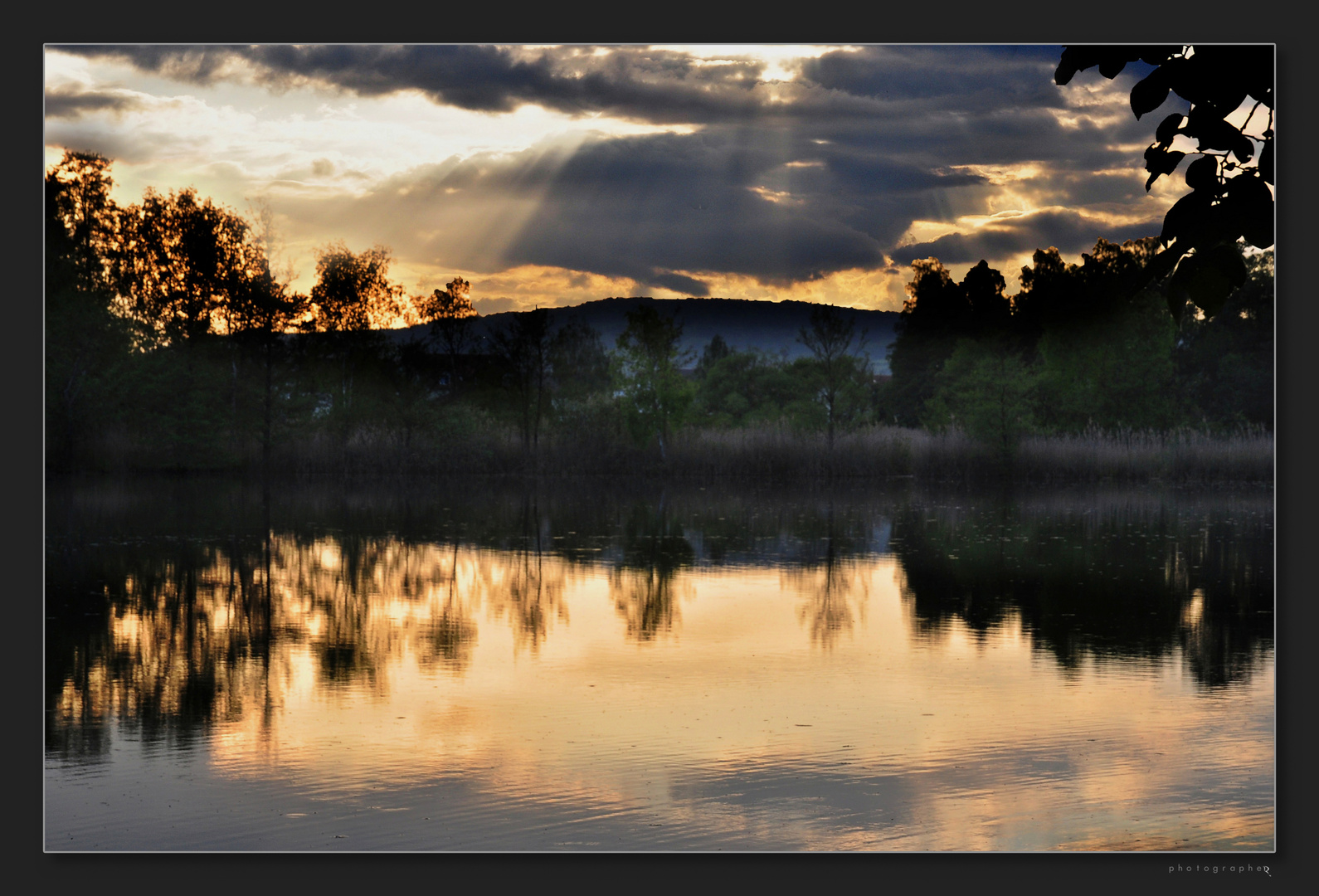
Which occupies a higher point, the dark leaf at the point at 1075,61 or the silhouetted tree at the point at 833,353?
the silhouetted tree at the point at 833,353

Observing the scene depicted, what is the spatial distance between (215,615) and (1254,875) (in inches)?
272

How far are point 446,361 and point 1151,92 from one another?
79.0 feet

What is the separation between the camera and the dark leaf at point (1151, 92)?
349 centimetres

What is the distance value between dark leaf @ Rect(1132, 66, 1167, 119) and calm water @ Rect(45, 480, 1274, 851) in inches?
105

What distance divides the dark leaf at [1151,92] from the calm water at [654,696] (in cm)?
266

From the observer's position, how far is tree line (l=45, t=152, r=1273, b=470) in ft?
56.1

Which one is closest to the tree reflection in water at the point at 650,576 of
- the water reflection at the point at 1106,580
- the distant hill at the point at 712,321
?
the water reflection at the point at 1106,580

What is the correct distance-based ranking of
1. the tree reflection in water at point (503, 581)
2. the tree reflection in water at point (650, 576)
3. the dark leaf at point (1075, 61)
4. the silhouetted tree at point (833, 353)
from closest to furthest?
the dark leaf at point (1075, 61) → the tree reflection in water at point (503, 581) → the tree reflection in water at point (650, 576) → the silhouetted tree at point (833, 353)

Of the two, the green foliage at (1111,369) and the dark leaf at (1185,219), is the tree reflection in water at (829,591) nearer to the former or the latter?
the dark leaf at (1185,219)

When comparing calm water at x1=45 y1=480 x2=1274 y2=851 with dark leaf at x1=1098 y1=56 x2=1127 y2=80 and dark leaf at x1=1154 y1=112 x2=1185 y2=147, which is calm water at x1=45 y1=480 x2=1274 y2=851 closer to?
dark leaf at x1=1154 y1=112 x2=1185 y2=147

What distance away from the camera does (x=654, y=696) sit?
6383 mm

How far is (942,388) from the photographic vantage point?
33.9m

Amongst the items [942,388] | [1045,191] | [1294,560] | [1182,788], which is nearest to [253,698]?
[1182,788]

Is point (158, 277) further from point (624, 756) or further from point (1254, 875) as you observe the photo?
point (1254, 875)
